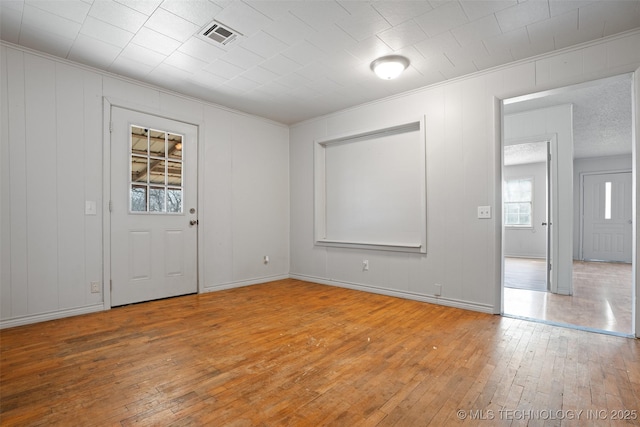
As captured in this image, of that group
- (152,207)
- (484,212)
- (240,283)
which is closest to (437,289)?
(484,212)

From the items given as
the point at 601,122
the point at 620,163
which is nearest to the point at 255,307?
the point at 601,122

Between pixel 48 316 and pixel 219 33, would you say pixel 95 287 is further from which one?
pixel 219 33

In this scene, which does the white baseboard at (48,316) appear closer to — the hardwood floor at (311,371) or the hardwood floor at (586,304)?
the hardwood floor at (311,371)

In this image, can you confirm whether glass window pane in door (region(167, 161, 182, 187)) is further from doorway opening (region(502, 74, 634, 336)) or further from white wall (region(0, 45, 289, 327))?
doorway opening (region(502, 74, 634, 336))

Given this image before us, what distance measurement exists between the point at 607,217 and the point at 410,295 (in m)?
7.56

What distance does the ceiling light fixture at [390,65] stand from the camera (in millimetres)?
3094

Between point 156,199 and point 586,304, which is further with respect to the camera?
point 156,199

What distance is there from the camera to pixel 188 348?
2.40 meters

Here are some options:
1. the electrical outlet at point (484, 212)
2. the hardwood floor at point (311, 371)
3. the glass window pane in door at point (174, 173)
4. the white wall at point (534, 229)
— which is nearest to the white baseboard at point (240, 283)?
the hardwood floor at point (311, 371)

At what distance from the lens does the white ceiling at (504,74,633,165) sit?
12.6ft

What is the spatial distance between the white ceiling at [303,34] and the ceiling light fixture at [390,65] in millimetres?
81

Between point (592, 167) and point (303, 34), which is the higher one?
point (303, 34)

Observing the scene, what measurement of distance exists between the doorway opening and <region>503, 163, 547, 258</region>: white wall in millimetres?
23

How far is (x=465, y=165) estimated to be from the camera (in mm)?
3508
